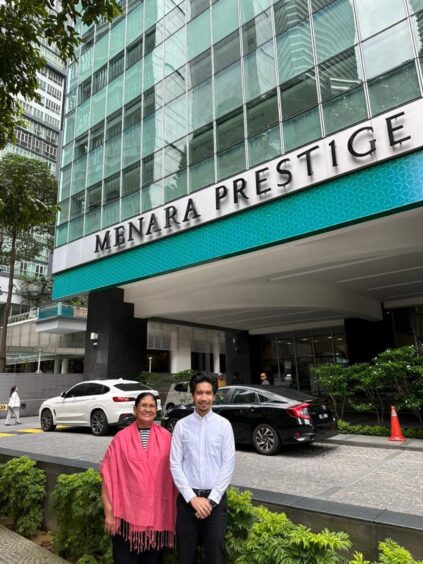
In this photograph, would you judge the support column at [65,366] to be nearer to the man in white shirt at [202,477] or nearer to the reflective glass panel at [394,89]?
the reflective glass panel at [394,89]

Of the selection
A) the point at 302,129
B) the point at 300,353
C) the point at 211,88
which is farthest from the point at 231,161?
the point at 300,353

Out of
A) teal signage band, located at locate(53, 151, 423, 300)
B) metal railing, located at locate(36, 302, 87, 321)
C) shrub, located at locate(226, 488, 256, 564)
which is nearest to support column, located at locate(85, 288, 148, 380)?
teal signage band, located at locate(53, 151, 423, 300)

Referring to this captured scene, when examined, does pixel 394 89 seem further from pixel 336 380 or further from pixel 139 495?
pixel 139 495

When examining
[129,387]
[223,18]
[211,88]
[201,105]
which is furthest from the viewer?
[201,105]

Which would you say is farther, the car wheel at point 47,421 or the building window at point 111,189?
the building window at point 111,189

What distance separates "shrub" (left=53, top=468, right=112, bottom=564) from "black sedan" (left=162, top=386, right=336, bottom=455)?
5.36 metres

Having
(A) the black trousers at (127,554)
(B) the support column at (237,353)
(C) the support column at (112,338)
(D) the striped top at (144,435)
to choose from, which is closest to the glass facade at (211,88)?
(C) the support column at (112,338)

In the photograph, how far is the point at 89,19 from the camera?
21.3 feet

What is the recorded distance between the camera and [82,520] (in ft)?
13.2

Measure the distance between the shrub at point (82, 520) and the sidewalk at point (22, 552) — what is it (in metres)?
Result: 0.14

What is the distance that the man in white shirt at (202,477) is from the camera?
274cm

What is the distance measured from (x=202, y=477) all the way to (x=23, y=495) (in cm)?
338

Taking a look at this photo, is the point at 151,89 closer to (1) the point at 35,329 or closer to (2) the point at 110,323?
(2) the point at 110,323

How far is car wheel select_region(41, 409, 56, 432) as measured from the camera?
547 inches
